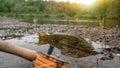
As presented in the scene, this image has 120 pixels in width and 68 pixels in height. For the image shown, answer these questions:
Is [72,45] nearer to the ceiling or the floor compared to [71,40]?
nearer to the floor

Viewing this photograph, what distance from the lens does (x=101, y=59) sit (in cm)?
1725

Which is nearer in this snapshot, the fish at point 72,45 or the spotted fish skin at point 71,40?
the fish at point 72,45

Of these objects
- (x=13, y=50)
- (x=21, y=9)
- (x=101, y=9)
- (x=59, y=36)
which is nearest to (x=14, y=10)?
(x=21, y=9)

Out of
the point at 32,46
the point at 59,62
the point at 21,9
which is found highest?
the point at 59,62

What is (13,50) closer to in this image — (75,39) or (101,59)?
(101,59)

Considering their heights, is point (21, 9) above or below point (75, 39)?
below

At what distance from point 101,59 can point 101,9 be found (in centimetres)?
9025

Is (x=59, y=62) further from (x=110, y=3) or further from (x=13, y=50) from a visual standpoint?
(x=110, y=3)

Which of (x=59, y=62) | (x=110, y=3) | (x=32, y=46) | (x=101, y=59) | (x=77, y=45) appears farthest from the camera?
(x=110, y=3)

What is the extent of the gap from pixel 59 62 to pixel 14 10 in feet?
522

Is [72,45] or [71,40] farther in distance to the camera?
[72,45]

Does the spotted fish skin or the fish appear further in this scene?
the spotted fish skin

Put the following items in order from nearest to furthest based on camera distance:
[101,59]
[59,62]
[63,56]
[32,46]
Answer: [59,62], [101,59], [63,56], [32,46]

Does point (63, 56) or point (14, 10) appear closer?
point (63, 56)
